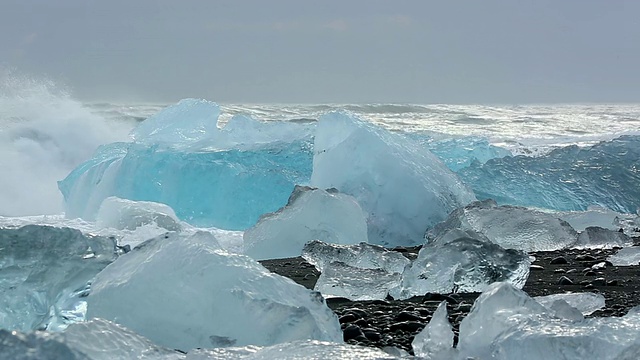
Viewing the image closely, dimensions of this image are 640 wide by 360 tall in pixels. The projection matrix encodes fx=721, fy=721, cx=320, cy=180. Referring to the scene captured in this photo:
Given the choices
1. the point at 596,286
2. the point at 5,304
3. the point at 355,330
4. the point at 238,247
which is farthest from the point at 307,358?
the point at 238,247

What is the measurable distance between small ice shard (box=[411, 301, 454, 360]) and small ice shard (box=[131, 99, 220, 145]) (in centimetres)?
633

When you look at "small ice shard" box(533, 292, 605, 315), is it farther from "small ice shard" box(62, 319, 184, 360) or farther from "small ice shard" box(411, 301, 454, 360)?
"small ice shard" box(62, 319, 184, 360)

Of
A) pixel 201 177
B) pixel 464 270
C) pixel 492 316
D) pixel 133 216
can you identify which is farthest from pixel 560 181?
→ pixel 492 316

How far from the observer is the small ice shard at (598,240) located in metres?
4.23

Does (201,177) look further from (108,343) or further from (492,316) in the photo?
(108,343)

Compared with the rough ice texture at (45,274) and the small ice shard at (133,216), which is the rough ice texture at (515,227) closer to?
the small ice shard at (133,216)

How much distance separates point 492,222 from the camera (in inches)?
174

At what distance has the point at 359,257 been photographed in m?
3.54

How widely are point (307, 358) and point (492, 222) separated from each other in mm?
3007

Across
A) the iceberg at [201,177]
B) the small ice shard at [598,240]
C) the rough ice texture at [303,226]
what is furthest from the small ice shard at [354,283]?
the iceberg at [201,177]

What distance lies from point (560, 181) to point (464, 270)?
5621 mm

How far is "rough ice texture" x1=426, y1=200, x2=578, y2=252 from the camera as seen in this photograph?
4.27 metres

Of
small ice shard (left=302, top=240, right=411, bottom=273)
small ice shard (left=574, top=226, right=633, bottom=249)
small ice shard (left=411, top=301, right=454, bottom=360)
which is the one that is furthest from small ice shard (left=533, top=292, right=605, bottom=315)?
small ice shard (left=574, top=226, right=633, bottom=249)

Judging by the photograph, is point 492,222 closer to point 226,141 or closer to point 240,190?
point 240,190
